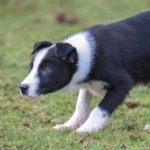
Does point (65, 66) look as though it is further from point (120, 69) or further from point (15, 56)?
point (15, 56)

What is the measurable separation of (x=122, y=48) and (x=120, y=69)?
0.30 metres

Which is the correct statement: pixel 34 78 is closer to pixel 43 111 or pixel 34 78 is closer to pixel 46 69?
pixel 46 69

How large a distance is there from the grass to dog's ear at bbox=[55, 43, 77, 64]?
928mm

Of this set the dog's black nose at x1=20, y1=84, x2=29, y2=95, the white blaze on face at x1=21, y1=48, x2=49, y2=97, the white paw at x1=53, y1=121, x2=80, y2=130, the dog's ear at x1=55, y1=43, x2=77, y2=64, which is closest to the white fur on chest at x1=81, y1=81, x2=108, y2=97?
the dog's ear at x1=55, y1=43, x2=77, y2=64

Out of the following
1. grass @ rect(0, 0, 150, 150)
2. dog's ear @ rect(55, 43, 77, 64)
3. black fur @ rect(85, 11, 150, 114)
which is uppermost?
dog's ear @ rect(55, 43, 77, 64)

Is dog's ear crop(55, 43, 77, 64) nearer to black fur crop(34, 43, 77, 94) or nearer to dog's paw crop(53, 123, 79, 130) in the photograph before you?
black fur crop(34, 43, 77, 94)

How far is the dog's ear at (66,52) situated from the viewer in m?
7.80

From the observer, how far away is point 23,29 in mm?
19922

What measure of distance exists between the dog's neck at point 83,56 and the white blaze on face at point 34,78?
18.1 inches

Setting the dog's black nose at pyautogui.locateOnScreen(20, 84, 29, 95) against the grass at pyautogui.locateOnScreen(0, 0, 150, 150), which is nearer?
the grass at pyautogui.locateOnScreen(0, 0, 150, 150)

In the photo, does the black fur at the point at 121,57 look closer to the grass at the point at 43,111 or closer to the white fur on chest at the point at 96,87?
the white fur on chest at the point at 96,87

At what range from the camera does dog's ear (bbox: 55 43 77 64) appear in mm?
7801

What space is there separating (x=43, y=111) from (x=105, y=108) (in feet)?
6.54

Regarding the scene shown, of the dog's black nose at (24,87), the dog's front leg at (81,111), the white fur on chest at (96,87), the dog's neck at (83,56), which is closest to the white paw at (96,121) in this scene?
the white fur on chest at (96,87)
